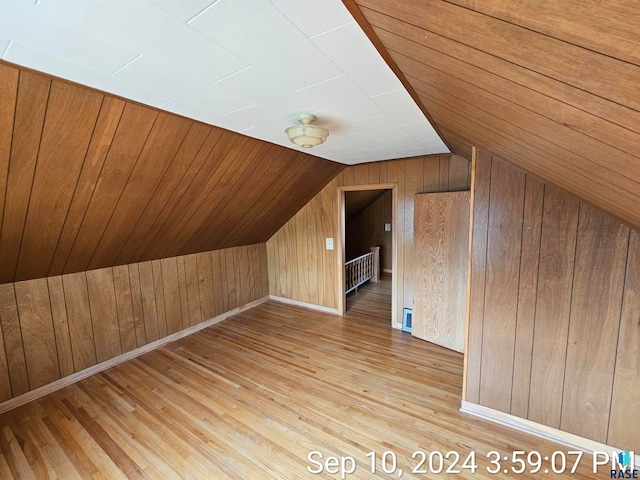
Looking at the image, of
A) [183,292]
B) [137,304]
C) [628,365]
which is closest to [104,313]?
[137,304]

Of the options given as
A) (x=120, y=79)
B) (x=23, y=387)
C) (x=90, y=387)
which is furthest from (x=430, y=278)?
(x=23, y=387)

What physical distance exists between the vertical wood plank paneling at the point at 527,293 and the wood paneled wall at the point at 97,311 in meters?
3.39

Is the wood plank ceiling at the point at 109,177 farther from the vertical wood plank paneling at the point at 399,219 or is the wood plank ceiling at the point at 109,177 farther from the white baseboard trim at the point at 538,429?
the white baseboard trim at the point at 538,429

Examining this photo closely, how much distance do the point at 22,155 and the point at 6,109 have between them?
28cm

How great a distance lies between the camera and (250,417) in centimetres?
204

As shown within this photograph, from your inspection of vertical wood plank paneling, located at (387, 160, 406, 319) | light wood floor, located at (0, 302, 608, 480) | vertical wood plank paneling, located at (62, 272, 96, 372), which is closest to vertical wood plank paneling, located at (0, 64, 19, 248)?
vertical wood plank paneling, located at (62, 272, 96, 372)

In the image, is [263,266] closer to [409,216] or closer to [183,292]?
[183,292]

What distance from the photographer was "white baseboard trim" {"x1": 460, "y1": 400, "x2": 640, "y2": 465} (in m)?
1.70

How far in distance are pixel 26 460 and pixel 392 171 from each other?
3.88 metres

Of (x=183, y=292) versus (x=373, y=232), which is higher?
(x=373, y=232)

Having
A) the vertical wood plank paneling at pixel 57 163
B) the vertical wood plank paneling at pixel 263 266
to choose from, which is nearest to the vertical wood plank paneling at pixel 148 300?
the vertical wood plank paneling at pixel 57 163

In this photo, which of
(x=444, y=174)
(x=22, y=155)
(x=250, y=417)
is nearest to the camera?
(x=22, y=155)

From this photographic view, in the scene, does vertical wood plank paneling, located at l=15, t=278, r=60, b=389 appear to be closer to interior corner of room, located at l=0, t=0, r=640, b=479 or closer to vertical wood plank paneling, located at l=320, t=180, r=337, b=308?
interior corner of room, located at l=0, t=0, r=640, b=479

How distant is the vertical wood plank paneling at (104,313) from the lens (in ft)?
8.63
